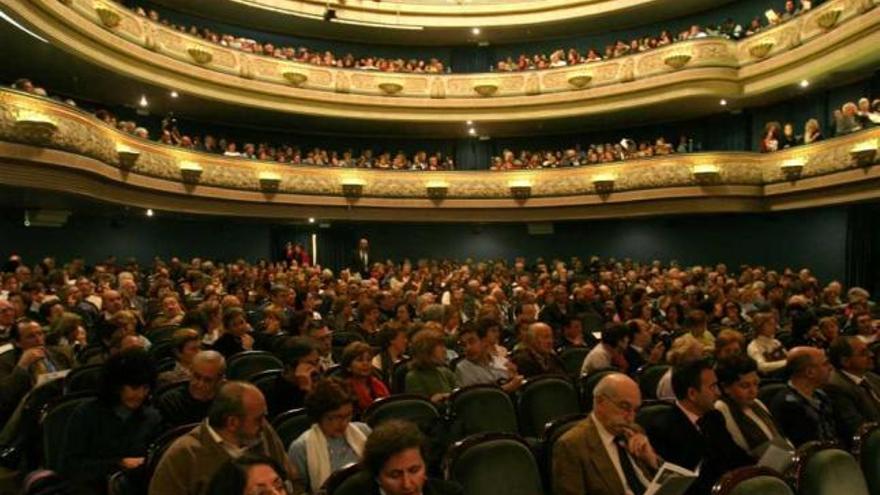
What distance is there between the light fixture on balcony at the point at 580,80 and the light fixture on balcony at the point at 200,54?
10.00 m

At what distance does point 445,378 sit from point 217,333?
265 centimetres

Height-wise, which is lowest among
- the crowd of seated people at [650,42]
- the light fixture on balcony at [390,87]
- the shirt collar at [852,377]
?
the shirt collar at [852,377]

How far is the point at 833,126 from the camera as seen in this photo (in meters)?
15.4

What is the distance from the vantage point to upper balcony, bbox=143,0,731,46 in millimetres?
20016

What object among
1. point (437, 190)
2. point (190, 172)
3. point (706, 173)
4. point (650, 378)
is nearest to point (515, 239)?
point (437, 190)

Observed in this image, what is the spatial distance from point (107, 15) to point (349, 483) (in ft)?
45.0

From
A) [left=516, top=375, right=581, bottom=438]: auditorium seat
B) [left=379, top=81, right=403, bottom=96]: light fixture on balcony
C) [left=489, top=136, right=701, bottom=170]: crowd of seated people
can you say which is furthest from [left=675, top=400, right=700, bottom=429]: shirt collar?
[left=379, top=81, right=403, bottom=96]: light fixture on balcony

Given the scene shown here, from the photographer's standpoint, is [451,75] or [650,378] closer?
[650,378]

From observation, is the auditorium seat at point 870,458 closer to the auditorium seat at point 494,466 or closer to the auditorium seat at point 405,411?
the auditorium seat at point 494,466

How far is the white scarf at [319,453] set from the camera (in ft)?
10.5

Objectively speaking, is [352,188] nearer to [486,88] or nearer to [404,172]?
[404,172]

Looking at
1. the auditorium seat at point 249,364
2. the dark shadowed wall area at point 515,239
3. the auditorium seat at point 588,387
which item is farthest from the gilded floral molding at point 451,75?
the auditorium seat at point 588,387

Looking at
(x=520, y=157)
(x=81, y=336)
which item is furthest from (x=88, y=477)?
(x=520, y=157)

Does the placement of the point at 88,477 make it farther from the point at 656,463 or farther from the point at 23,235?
the point at 23,235
